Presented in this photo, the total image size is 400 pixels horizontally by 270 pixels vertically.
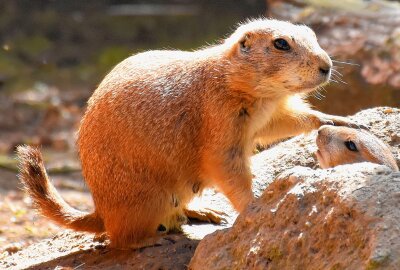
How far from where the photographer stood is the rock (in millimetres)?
3514

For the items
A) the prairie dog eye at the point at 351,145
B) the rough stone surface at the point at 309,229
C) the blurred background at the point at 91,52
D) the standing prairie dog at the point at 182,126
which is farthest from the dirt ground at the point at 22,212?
the prairie dog eye at the point at 351,145

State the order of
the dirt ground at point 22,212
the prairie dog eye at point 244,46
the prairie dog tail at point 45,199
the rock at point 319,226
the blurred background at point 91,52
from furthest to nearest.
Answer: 1. the blurred background at point 91,52
2. the dirt ground at point 22,212
3. the prairie dog tail at point 45,199
4. the prairie dog eye at point 244,46
5. the rock at point 319,226

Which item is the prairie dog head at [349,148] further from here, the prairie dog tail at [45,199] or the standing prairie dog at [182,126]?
the prairie dog tail at [45,199]

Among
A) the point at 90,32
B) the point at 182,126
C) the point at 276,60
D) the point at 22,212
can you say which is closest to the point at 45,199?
the point at 182,126

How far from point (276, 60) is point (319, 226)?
1663 mm

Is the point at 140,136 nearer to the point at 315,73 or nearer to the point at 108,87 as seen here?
the point at 108,87

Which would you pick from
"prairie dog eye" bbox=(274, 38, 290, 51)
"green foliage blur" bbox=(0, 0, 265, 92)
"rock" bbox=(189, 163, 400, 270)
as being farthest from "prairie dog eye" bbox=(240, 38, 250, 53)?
"green foliage blur" bbox=(0, 0, 265, 92)

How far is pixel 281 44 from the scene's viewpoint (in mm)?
5184

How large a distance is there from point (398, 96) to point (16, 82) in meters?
6.96

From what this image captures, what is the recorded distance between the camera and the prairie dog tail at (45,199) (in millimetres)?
5520

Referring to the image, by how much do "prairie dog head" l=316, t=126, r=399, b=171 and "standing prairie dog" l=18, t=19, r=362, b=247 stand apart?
0.34 metres

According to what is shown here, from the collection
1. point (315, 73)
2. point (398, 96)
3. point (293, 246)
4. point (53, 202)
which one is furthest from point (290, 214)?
point (398, 96)

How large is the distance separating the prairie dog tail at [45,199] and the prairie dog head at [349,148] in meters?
1.56

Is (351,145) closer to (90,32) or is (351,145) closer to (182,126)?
Result: (182,126)
